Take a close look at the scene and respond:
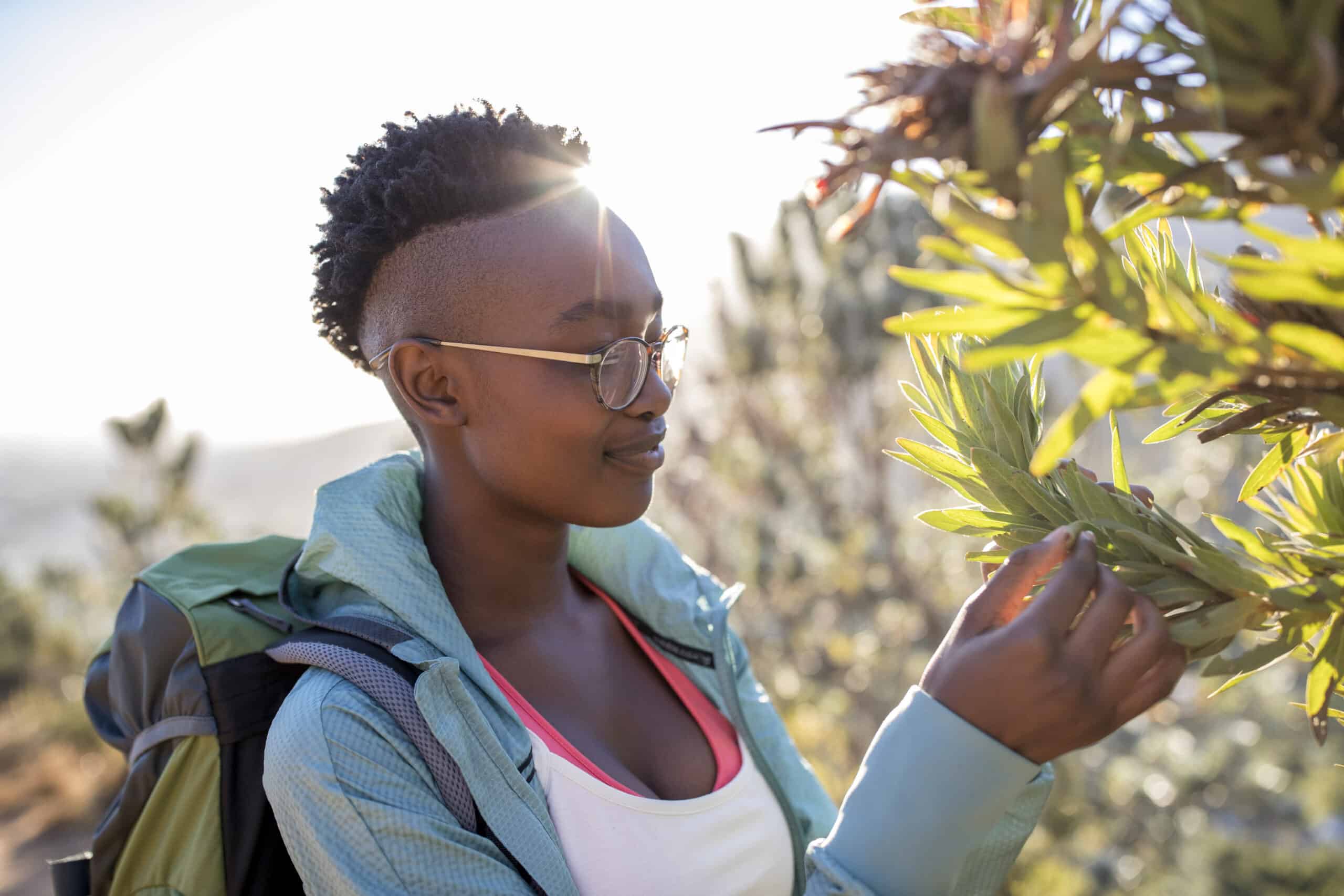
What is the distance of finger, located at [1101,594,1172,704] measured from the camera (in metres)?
0.73

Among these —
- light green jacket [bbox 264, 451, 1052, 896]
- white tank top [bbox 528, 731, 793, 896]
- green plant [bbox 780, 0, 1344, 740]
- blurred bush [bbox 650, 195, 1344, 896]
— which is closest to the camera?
green plant [bbox 780, 0, 1344, 740]

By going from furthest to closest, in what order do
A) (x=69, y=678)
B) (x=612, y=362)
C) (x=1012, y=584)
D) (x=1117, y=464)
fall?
(x=69, y=678) < (x=612, y=362) < (x=1117, y=464) < (x=1012, y=584)

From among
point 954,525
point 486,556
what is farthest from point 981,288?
point 486,556

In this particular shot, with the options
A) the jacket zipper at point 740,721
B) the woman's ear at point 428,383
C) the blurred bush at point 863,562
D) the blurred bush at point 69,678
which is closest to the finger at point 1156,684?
the jacket zipper at point 740,721

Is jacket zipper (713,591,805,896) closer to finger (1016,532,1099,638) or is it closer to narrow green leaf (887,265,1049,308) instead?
finger (1016,532,1099,638)

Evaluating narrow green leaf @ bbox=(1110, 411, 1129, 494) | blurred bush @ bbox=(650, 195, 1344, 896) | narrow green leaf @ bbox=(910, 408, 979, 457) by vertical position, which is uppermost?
narrow green leaf @ bbox=(910, 408, 979, 457)

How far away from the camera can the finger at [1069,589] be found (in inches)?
29.5

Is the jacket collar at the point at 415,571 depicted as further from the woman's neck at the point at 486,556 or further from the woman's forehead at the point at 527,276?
the woman's forehead at the point at 527,276

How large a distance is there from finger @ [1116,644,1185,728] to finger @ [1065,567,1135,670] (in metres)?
0.03

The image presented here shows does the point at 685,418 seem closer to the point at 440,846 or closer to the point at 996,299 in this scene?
the point at 440,846

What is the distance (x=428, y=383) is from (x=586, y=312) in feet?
0.95

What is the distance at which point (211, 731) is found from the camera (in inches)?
52.7

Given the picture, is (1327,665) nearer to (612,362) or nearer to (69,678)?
(612,362)

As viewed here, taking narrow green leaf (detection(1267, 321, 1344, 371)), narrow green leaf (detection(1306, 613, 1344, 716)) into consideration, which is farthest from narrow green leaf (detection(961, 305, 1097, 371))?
narrow green leaf (detection(1306, 613, 1344, 716))
